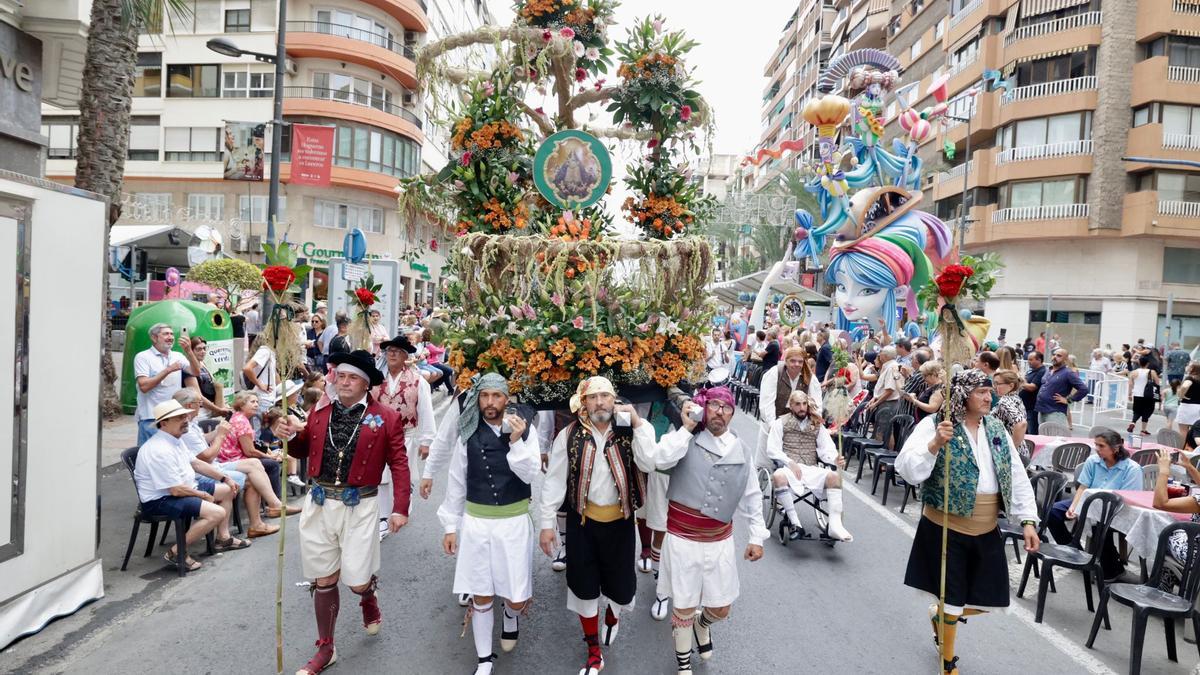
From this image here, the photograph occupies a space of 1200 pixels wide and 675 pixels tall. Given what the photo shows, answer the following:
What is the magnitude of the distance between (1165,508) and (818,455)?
9.45 ft

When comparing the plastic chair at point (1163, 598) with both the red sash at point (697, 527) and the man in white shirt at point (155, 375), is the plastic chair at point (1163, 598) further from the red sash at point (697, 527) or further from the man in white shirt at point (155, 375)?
the man in white shirt at point (155, 375)

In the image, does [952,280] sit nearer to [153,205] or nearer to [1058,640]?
[1058,640]

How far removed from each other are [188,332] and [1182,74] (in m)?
33.9

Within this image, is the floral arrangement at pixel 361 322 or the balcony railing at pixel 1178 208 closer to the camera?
the floral arrangement at pixel 361 322

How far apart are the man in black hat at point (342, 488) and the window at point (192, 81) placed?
110ft

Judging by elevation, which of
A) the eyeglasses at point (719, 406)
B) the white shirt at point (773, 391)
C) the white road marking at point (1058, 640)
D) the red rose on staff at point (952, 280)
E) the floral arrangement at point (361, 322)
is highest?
the red rose on staff at point (952, 280)

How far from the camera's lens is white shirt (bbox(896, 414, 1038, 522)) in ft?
15.7

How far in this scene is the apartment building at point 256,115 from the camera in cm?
3139

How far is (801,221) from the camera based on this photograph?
2006 centimetres

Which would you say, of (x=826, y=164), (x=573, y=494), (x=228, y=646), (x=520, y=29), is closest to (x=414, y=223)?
(x=520, y=29)

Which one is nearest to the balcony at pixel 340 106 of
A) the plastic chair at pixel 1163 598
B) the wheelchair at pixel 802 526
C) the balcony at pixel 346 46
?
the balcony at pixel 346 46

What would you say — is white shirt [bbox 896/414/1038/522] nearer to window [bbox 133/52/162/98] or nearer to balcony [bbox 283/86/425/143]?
balcony [bbox 283/86/425/143]

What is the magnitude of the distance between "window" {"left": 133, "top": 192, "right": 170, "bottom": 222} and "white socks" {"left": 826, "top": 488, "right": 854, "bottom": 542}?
1309 inches

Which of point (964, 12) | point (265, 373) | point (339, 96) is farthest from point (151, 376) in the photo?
point (964, 12)
